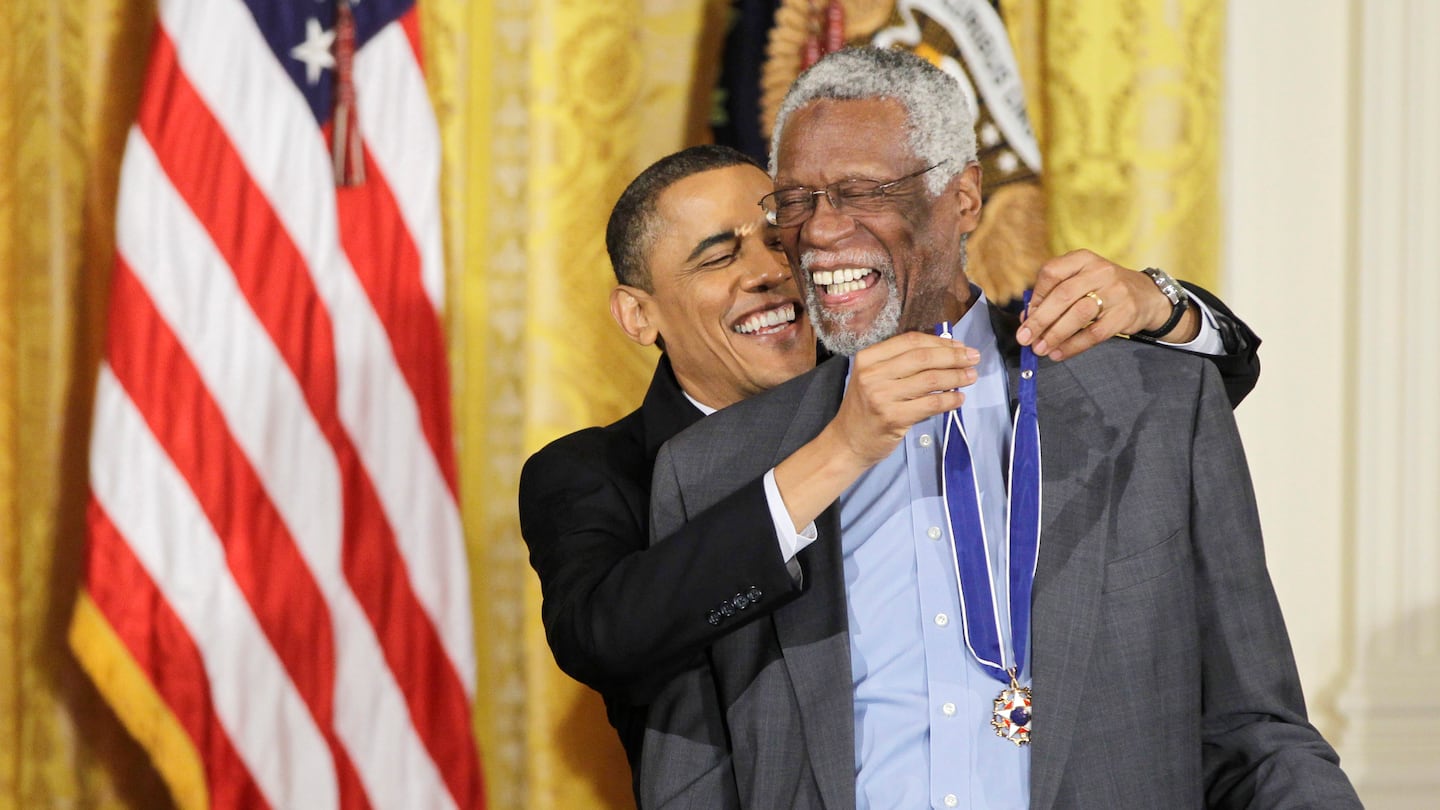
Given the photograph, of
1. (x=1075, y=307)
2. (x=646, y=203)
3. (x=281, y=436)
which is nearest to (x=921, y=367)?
(x=1075, y=307)

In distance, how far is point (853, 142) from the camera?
187cm

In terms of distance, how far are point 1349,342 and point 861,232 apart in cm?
189

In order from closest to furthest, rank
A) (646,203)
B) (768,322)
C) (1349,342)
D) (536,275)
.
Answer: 1. (768,322)
2. (646,203)
3. (536,275)
4. (1349,342)

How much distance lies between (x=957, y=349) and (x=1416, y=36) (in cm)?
222

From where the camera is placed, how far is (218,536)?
2.96 meters

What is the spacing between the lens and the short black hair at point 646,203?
8.23ft

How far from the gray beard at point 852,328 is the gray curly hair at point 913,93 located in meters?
0.15

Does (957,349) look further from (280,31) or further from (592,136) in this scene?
(280,31)

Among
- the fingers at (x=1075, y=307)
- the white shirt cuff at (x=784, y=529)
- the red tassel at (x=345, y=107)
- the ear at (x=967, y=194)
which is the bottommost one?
the white shirt cuff at (x=784, y=529)

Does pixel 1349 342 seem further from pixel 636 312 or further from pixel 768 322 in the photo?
pixel 636 312

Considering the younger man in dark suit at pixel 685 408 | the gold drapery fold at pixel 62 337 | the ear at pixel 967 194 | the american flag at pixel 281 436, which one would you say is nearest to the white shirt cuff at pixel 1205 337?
the younger man in dark suit at pixel 685 408

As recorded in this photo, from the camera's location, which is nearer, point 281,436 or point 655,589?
point 655,589

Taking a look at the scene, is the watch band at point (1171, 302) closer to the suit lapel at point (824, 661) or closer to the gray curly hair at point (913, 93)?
the gray curly hair at point (913, 93)

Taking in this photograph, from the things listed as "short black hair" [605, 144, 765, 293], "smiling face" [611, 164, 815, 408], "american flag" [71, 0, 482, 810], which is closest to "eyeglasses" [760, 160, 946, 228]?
"smiling face" [611, 164, 815, 408]
